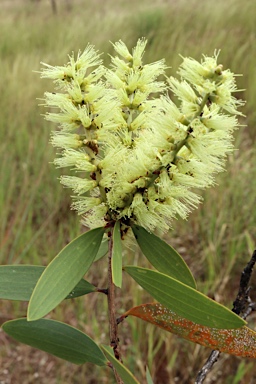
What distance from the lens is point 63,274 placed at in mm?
706

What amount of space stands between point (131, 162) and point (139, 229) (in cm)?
14

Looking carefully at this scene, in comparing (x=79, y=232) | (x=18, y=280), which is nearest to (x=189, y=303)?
(x=18, y=280)

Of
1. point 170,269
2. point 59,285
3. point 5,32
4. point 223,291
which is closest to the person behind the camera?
point 59,285

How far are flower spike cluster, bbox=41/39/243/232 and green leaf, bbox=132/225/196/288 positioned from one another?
0.09ft

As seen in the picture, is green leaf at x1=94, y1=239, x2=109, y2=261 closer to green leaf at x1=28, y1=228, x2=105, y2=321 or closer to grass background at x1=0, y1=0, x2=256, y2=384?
green leaf at x1=28, y1=228, x2=105, y2=321

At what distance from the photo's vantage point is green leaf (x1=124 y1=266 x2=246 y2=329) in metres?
0.66

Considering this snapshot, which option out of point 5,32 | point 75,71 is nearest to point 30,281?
point 75,71

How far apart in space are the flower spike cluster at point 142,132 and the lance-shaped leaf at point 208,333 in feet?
0.50

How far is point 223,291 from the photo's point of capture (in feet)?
8.27

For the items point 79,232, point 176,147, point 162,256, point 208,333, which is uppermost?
point 176,147

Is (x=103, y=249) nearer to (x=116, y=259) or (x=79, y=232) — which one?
(x=116, y=259)

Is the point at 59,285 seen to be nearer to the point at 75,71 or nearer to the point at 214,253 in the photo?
the point at 75,71

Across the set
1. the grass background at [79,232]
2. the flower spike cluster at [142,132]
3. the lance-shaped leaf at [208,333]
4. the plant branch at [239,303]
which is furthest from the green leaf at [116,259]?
the grass background at [79,232]

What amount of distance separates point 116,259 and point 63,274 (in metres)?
0.08
